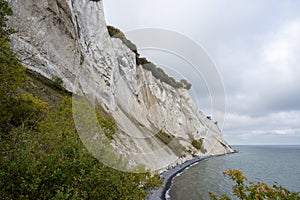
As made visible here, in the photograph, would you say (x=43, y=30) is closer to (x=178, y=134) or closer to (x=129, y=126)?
(x=129, y=126)

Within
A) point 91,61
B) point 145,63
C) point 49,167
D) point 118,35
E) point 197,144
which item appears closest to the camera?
point 49,167

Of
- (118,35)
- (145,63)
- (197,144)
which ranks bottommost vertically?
(197,144)

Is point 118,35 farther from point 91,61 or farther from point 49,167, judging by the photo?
point 49,167

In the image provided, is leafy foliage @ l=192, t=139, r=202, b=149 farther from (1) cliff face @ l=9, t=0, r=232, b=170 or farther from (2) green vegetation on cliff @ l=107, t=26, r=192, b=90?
(2) green vegetation on cliff @ l=107, t=26, r=192, b=90

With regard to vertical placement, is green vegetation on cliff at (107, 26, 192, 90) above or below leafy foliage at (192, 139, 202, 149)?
above

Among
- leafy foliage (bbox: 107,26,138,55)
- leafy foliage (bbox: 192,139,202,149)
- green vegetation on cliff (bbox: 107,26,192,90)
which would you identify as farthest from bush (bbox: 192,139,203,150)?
leafy foliage (bbox: 107,26,138,55)

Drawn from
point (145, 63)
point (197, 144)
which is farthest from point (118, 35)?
point (197, 144)

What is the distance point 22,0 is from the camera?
22.2 meters

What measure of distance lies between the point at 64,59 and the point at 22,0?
23.3 feet

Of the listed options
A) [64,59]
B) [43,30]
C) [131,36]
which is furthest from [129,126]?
[131,36]

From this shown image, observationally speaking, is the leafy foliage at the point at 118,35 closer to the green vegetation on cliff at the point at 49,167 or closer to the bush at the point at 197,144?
the bush at the point at 197,144

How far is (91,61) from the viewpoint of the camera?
3145 centimetres

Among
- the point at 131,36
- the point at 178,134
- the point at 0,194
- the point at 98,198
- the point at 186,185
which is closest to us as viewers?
the point at 0,194

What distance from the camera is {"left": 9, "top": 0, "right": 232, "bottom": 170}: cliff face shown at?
72.4 feet
